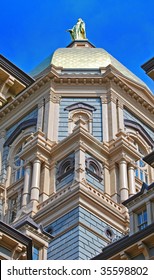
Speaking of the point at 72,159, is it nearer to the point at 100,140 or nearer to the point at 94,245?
the point at 100,140

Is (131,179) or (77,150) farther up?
(77,150)

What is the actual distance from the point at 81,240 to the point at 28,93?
28.2m

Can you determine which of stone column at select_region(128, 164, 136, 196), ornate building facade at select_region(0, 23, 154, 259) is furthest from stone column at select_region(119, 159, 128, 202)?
stone column at select_region(128, 164, 136, 196)

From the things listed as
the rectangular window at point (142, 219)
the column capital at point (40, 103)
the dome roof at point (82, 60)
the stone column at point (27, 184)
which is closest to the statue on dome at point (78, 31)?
the dome roof at point (82, 60)

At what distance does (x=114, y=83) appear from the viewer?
85.6m

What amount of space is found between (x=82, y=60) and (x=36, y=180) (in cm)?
2321

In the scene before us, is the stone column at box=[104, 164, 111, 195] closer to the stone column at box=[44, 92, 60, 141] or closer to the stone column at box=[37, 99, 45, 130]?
the stone column at box=[44, 92, 60, 141]

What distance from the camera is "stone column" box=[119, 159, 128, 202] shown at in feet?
238

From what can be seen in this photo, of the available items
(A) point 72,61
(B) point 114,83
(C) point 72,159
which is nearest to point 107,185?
(C) point 72,159

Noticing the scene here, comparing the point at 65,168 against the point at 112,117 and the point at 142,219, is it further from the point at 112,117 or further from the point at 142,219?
the point at 142,219

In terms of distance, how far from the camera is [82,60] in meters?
94.2

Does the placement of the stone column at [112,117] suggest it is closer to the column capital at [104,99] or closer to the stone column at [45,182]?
the column capital at [104,99]

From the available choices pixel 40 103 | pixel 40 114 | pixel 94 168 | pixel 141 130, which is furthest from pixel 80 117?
pixel 94 168

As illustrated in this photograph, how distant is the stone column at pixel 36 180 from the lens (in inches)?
2894
